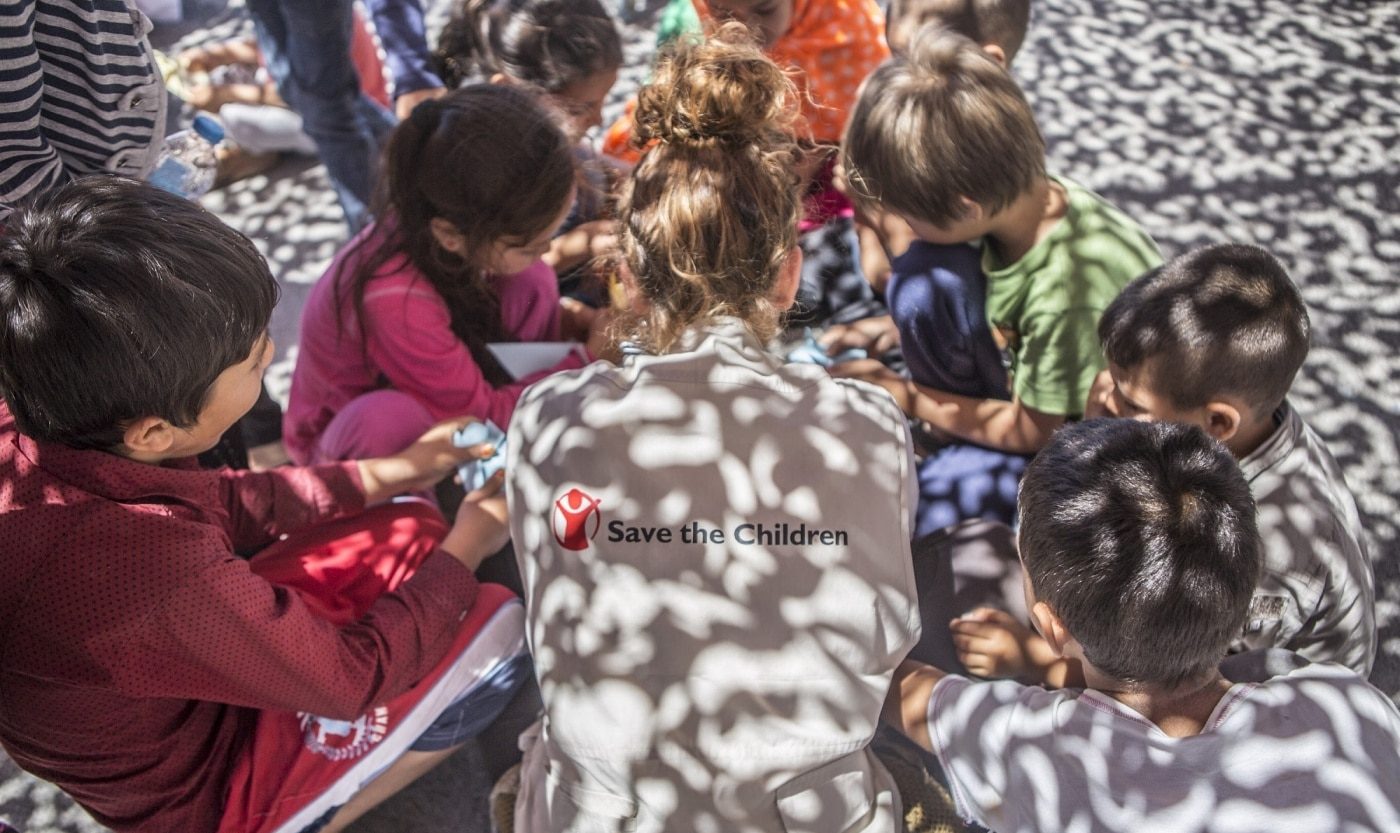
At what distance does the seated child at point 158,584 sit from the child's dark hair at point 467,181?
76 cm

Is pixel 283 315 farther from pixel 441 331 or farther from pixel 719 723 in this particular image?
pixel 719 723

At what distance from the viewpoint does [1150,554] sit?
194 centimetres

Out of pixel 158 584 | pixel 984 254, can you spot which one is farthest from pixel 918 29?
pixel 158 584

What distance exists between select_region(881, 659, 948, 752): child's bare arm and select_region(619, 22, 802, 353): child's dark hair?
899 mm

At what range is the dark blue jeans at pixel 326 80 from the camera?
3.86 meters

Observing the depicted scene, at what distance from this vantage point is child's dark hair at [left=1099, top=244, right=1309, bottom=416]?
2.46m

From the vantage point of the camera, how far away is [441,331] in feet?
10.2

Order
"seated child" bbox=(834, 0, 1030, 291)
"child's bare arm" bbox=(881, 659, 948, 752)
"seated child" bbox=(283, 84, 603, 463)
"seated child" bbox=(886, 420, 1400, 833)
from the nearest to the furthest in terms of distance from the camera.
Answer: "seated child" bbox=(886, 420, 1400, 833) → "child's bare arm" bbox=(881, 659, 948, 752) → "seated child" bbox=(283, 84, 603, 463) → "seated child" bbox=(834, 0, 1030, 291)

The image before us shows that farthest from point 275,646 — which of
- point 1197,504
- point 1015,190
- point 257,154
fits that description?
point 257,154

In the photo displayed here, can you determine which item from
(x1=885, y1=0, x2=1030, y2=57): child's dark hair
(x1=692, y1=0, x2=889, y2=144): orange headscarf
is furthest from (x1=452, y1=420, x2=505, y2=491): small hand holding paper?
(x1=885, y1=0, x2=1030, y2=57): child's dark hair

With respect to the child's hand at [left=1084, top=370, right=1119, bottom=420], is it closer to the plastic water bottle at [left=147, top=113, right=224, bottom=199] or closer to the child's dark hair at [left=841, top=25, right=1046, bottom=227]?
the child's dark hair at [left=841, top=25, right=1046, bottom=227]

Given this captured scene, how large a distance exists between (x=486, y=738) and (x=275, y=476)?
1.05 meters

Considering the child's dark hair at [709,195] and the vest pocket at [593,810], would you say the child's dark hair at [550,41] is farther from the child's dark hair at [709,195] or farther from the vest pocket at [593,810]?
the vest pocket at [593,810]

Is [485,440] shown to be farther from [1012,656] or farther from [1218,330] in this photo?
[1218,330]
